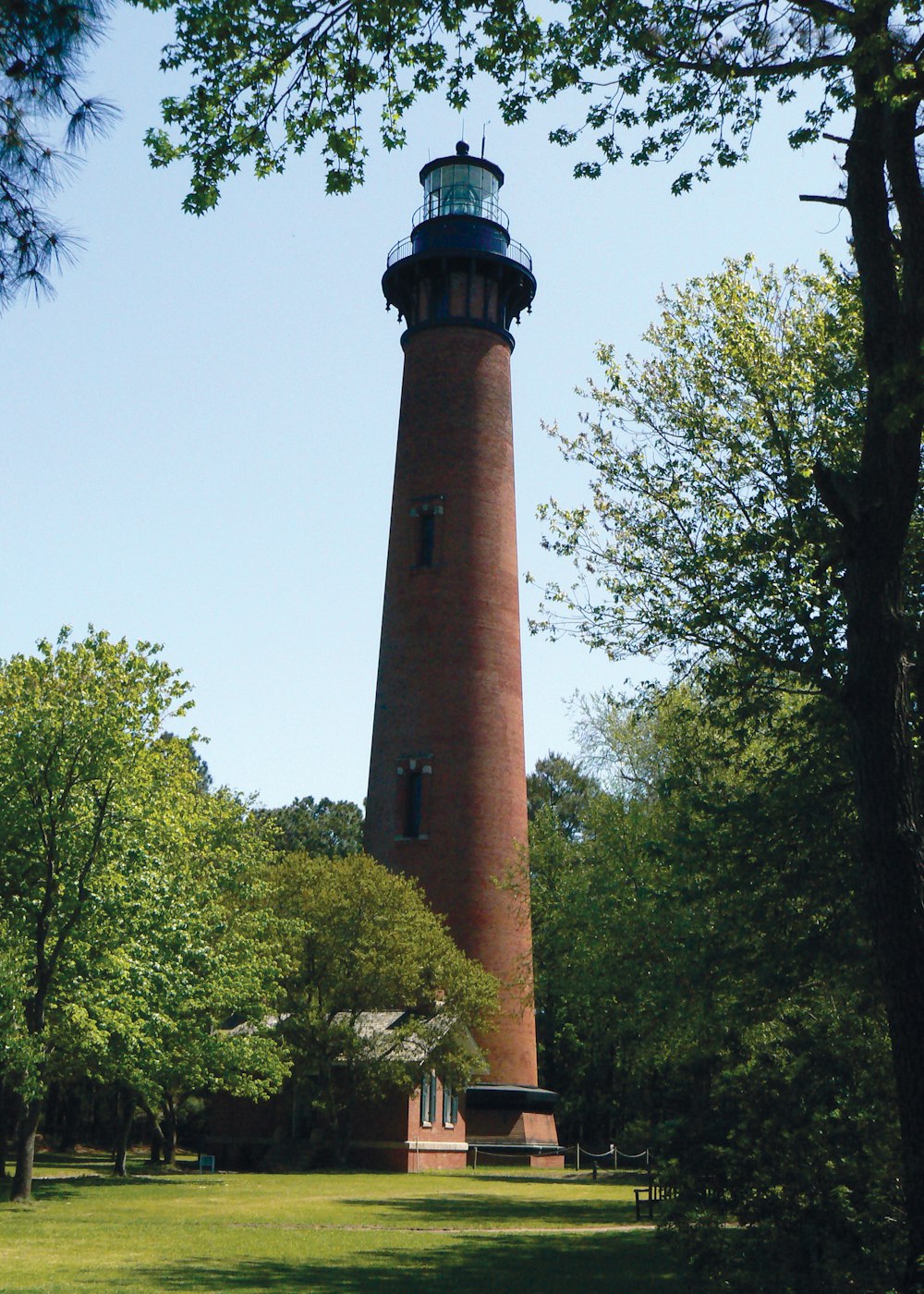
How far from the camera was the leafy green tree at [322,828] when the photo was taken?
227 ft

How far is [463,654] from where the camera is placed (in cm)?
3888

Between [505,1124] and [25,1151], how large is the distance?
19.5 meters

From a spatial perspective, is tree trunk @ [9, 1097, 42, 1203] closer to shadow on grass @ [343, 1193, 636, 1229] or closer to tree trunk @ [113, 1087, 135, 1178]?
shadow on grass @ [343, 1193, 636, 1229]

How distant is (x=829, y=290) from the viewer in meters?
18.6

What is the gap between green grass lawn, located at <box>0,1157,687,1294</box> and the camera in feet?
44.3

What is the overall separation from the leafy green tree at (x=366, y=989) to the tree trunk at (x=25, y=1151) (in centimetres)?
1209

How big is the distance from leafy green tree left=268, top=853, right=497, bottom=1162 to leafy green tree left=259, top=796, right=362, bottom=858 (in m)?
32.0

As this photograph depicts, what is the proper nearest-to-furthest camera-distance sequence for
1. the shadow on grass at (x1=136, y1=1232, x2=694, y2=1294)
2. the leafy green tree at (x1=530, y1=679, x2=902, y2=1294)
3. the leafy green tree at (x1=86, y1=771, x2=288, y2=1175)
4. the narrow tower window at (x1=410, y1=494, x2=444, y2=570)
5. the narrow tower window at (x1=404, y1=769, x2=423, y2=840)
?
the leafy green tree at (x1=530, y1=679, x2=902, y2=1294) → the shadow on grass at (x1=136, y1=1232, x2=694, y2=1294) → the leafy green tree at (x1=86, y1=771, x2=288, y2=1175) → the narrow tower window at (x1=404, y1=769, x2=423, y2=840) → the narrow tower window at (x1=410, y1=494, x2=444, y2=570)

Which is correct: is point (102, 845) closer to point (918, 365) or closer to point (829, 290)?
point (829, 290)

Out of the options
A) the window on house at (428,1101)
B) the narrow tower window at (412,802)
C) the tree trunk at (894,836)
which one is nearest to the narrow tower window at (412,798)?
the narrow tower window at (412,802)

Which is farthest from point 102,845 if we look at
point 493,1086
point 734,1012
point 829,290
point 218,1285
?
point 493,1086

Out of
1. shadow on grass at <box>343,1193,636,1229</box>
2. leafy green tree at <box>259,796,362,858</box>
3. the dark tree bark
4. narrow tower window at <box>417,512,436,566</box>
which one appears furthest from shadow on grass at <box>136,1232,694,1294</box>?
leafy green tree at <box>259,796,362,858</box>

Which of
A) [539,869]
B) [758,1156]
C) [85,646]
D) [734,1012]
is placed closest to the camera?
[758,1156]

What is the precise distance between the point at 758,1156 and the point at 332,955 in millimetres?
24668
